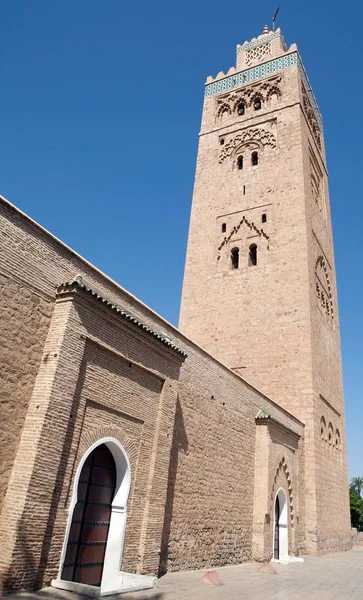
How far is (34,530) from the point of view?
4.83m

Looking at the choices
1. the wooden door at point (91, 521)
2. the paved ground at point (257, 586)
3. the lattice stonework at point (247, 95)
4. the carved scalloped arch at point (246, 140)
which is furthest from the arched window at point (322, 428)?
the lattice stonework at point (247, 95)

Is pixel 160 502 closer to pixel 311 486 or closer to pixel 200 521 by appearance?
pixel 200 521

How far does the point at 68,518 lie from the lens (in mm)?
5344

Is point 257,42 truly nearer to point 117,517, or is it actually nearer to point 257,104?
point 257,104

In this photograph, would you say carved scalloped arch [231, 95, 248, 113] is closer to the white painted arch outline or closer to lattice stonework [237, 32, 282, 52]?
lattice stonework [237, 32, 282, 52]

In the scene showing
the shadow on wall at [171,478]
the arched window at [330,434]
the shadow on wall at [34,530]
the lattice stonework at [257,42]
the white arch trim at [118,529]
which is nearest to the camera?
the shadow on wall at [34,530]

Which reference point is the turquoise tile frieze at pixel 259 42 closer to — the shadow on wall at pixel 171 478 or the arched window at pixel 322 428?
the arched window at pixel 322 428

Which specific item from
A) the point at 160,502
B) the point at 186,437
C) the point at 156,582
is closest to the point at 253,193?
the point at 186,437

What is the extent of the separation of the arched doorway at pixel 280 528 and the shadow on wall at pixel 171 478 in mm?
4228

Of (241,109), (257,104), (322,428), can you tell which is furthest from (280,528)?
(241,109)

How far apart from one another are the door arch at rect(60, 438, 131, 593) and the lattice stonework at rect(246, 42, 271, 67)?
1978cm

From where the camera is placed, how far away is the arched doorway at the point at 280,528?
11.0 m

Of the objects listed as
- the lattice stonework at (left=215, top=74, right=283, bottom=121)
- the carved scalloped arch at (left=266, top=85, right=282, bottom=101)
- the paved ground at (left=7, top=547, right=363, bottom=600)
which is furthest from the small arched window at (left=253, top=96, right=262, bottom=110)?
the paved ground at (left=7, top=547, right=363, bottom=600)

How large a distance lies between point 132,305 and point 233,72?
1712cm
